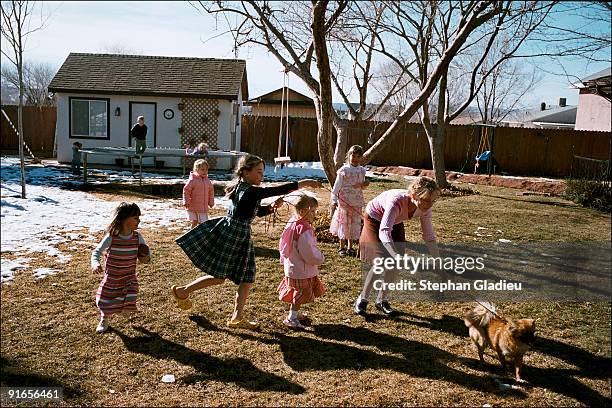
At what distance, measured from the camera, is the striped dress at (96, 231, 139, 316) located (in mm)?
4738

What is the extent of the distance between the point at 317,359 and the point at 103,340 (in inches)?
68.3

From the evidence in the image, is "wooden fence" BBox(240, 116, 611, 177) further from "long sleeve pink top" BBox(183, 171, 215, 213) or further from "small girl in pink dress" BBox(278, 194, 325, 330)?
"small girl in pink dress" BBox(278, 194, 325, 330)

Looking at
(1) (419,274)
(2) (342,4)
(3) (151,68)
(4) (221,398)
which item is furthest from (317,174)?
(4) (221,398)

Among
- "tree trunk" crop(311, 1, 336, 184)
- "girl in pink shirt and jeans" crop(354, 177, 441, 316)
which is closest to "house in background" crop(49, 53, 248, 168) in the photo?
"tree trunk" crop(311, 1, 336, 184)

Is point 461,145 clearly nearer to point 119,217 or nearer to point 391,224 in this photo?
point 391,224

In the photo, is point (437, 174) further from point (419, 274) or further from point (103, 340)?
point (103, 340)

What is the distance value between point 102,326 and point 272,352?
146cm

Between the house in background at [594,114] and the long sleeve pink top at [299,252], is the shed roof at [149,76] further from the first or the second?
the house in background at [594,114]

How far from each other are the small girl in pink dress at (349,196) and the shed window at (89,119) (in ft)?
50.0

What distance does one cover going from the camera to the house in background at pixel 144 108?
20203 millimetres

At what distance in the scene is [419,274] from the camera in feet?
22.2

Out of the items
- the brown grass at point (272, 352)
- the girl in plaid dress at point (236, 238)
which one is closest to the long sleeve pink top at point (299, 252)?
the girl in plaid dress at point (236, 238)

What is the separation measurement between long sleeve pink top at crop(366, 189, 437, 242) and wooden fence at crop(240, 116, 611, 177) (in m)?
18.9

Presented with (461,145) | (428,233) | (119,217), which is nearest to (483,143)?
(461,145)
